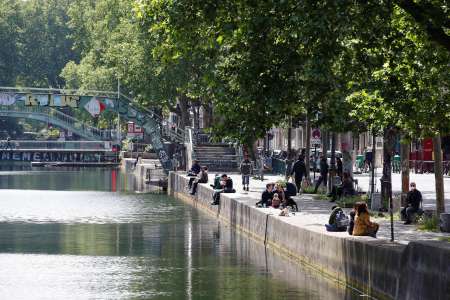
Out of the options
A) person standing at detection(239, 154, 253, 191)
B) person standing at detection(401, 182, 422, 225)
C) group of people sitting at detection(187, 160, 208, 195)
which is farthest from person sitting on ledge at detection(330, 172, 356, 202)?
group of people sitting at detection(187, 160, 208, 195)

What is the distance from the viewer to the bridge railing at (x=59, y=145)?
135750 mm

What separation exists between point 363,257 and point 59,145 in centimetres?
11493

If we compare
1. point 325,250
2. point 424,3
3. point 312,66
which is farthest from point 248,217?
point 424,3

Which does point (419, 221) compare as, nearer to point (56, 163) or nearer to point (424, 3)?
point (424, 3)

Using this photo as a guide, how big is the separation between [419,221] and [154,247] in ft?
30.2

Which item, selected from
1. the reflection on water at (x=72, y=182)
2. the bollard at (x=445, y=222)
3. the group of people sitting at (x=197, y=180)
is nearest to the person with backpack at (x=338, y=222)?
the bollard at (x=445, y=222)

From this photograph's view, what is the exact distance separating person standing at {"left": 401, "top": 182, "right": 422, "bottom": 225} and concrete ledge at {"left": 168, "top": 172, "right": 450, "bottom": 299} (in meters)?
2.98

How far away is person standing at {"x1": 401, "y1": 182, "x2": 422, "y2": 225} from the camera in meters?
33.5

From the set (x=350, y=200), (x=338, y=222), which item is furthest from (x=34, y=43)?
(x=338, y=222)

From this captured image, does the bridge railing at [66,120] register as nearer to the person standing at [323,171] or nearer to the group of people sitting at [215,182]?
the group of people sitting at [215,182]

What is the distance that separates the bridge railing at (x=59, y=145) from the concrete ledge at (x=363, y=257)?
3695 inches

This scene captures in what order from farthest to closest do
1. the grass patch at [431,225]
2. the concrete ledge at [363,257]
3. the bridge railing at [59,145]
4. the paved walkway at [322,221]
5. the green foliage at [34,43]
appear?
the green foliage at [34,43] < the bridge railing at [59,145] < the grass patch at [431,225] < the paved walkway at [322,221] < the concrete ledge at [363,257]

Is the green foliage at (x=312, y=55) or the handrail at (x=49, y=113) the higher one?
the handrail at (x=49, y=113)

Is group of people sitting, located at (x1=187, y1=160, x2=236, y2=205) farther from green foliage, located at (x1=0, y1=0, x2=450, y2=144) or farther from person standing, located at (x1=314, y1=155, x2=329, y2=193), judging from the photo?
green foliage, located at (x1=0, y1=0, x2=450, y2=144)
